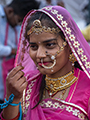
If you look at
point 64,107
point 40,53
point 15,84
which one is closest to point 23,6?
point 40,53

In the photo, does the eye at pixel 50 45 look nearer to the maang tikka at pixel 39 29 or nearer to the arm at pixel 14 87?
the maang tikka at pixel 39 29

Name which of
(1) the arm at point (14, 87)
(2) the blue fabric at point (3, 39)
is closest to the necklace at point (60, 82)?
(1) the arm at point (14, 87)

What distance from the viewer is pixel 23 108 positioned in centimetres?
157

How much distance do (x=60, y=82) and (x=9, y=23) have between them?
1782 millimetres

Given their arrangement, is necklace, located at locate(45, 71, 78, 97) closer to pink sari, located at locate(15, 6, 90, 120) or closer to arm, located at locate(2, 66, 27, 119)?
pink sari, located at locate(15, 6, 90, 120)

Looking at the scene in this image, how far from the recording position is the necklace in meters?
1.56

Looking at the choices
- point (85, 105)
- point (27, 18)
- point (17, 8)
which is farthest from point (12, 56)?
point (85, 105)

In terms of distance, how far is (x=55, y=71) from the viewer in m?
1.47

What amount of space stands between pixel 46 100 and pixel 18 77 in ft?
1.09

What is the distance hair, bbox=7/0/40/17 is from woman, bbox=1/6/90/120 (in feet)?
4.60

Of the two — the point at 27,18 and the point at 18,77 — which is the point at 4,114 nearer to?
the point at 18,77

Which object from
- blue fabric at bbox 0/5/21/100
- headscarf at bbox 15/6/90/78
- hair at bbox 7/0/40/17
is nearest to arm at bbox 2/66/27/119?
headscarf at bbox 15/6/90/78

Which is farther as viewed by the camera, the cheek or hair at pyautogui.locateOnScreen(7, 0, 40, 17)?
hair at pyautogui.locateOnScreen(7, 0, 40, 17)

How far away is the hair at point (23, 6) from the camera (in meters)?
2.92
